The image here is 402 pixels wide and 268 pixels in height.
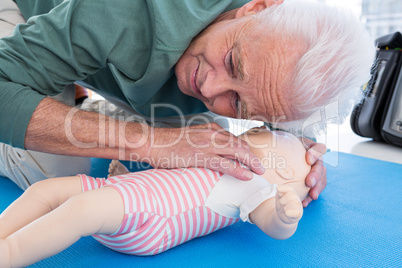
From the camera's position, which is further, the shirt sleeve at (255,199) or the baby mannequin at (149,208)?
the shirt sleeve at (255,199)

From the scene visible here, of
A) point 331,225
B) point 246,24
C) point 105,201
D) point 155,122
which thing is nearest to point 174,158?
point 105,201

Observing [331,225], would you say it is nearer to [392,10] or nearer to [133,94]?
[133,94]

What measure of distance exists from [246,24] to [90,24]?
431 millimetres

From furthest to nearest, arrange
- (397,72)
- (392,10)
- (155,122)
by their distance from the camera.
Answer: (392,10) → (397,72) → (155,122)

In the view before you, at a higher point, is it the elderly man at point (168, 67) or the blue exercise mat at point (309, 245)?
the elderly man at point (168, 67)

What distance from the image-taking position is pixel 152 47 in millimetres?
1052

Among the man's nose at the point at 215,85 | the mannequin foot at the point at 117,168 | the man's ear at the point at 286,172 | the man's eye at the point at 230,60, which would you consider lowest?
the mannequin foot at the point at 117,168

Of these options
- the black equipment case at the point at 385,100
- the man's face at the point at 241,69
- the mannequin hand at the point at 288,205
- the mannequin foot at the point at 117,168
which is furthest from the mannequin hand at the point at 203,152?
the black equipment case at the point at 385,100

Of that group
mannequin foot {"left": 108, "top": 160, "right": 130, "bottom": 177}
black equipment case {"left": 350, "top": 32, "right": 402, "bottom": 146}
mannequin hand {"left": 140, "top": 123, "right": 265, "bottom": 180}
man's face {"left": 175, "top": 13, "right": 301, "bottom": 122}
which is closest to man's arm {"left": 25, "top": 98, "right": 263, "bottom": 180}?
mannequin hand {"left": 140, "top": 123, "right": 265, "bottom": 180}

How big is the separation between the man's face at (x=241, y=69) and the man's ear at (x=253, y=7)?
0.05 metres

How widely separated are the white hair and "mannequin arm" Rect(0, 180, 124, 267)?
1.75 feet

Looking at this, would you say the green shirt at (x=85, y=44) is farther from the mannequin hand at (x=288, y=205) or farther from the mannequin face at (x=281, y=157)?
the mannequin hand at (x=288, y=205)

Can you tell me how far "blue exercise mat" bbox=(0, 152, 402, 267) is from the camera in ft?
2.96

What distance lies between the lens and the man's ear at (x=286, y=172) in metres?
1.08
